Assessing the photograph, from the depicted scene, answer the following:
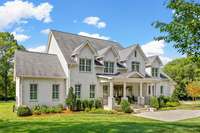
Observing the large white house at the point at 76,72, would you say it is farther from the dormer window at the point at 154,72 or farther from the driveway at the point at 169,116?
the driveway at the point at 169,116

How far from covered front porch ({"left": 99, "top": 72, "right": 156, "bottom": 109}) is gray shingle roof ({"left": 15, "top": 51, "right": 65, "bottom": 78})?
17.9ft

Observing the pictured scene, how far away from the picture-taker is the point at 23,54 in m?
25.8

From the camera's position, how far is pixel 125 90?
2800cm

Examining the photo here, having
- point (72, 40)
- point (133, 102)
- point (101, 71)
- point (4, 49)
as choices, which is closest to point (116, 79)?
point (101, 71)

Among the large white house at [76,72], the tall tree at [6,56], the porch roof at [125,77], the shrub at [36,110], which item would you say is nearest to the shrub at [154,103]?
the large white house at [76,72]

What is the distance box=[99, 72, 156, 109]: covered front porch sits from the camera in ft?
87.5

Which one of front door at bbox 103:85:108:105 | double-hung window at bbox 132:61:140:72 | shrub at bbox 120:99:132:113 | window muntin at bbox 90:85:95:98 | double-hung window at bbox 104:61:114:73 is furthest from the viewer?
double-hung window at bbox 132:61:140:72

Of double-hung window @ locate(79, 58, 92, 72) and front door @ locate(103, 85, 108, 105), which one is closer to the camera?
double-hung window @ locate(79, 58, 92, 72)

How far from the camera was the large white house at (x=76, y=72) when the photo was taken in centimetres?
2392

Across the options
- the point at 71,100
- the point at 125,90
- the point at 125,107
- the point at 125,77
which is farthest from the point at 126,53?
the point at 71,100

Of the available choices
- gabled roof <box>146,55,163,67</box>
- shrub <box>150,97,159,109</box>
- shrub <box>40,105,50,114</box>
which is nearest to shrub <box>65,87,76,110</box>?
shrub <box>40,105,50,114</box>

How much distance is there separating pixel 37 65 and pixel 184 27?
1951cm

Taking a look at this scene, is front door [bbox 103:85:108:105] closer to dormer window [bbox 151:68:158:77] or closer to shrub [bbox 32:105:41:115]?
dormer window [bbox 151:68:158:77]

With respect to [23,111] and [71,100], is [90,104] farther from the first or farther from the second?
[23,111]
